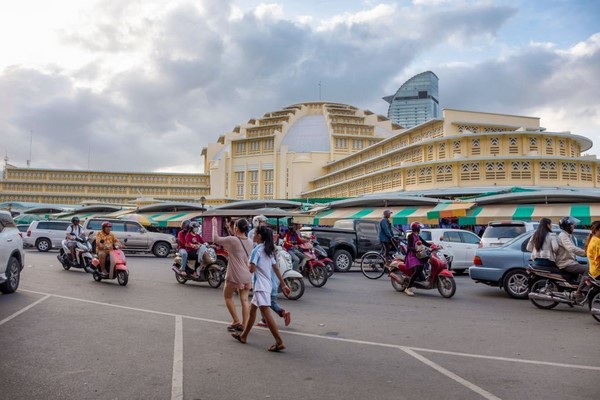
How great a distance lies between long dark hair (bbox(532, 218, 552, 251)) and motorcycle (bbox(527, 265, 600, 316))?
0.44 meters

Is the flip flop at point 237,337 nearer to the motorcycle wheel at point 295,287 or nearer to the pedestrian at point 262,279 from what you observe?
the pedestrian at point 262,279

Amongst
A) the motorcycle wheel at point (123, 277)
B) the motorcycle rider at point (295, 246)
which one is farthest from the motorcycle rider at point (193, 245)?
the motorcycle rider at point (295, 246)

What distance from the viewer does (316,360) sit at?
5578 millimetres

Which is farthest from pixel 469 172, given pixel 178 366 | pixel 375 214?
pixel 178 366

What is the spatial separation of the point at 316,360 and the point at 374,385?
1.05m

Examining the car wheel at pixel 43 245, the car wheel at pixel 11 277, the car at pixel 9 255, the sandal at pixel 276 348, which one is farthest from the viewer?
the car wheel at pixel 43 245

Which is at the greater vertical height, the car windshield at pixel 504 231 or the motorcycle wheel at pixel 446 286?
the car windshield at pixel 504 231

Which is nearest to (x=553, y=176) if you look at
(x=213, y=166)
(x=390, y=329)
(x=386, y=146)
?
(x=386, y=146)

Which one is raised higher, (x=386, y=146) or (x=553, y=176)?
(x=386, y=146)

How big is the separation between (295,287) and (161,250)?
1528cm

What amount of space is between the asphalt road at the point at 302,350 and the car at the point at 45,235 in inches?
631

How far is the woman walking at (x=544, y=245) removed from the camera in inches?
359

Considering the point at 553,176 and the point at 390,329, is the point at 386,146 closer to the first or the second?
the point at 553,176

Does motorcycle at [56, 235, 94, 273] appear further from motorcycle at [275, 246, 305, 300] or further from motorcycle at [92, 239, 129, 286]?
motorcycle at [275, 246, 305, 300]
